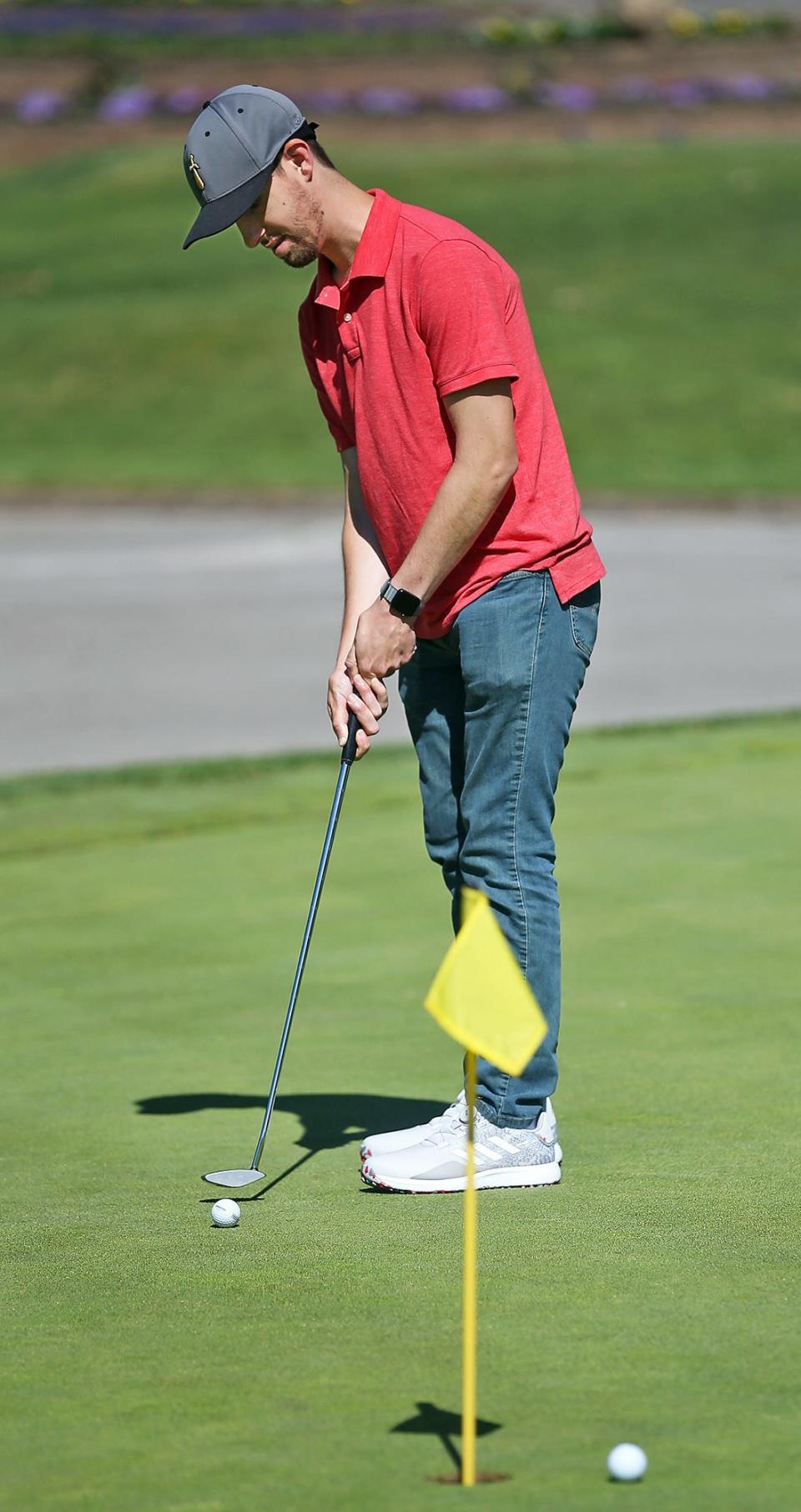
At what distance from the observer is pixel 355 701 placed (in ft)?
12.1

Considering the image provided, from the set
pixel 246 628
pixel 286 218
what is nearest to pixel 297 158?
pixel 286 218

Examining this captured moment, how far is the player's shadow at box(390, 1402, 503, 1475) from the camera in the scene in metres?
2.47

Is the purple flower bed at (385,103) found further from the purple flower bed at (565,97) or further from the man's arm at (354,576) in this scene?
the man's arm at (354,576)

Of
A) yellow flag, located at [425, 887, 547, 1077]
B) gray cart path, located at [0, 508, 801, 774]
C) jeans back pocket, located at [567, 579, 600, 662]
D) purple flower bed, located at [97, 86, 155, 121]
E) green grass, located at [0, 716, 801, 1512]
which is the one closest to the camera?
yellow flag, located at [425, 887, 547, 1077]

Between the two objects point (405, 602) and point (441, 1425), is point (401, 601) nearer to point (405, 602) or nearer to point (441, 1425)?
point (405, 602)

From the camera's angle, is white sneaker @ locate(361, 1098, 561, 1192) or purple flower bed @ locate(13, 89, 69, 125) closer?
white sneaker @ locate(361, 1098, 561, 1192)

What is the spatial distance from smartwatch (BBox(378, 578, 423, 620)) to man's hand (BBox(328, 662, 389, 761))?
0.55 feet

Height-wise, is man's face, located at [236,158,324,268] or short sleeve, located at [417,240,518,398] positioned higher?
man's face, located at [236,158,324,268]

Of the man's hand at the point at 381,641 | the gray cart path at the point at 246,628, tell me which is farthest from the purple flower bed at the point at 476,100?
the man's hand at the point at 381,641

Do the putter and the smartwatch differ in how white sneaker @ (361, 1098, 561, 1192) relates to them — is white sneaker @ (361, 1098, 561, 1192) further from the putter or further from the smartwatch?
the smartwatch

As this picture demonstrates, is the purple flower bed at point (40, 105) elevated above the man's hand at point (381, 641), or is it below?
above

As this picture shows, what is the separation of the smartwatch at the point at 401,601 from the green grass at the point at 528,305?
60.4 ft

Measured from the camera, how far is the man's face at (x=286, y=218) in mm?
3469

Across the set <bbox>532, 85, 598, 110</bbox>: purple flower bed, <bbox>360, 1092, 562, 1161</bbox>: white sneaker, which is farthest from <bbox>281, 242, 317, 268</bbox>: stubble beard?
<bbox>532, 85, 598, 110</bbox>: purple flower bed
